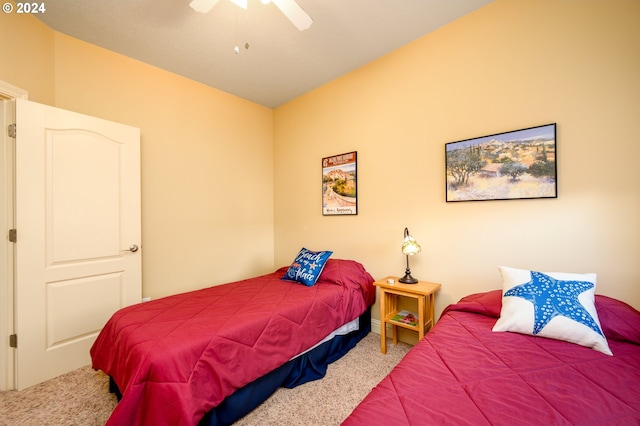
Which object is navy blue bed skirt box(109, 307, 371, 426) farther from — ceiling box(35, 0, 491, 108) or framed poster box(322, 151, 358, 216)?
ceiling box(35, 0, 491, 108)

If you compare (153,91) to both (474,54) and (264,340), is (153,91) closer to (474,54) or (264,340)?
(264,340)

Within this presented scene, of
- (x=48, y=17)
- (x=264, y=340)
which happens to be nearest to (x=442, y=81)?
(x=264, y=340)

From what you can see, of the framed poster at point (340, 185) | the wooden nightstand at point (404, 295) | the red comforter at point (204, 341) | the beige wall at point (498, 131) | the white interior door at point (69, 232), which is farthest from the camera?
the framed poster at point (340, 185)

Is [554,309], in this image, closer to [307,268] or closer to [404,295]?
[404,295]

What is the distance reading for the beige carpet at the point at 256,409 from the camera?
155cm

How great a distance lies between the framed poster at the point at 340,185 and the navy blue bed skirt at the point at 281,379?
1332 millimetres

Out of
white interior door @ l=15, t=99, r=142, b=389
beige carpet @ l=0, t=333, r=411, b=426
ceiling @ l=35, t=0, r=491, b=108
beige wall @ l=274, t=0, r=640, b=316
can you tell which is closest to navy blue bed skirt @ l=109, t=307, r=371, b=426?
beige carpet @ l=0, t=333, r=411, b=426

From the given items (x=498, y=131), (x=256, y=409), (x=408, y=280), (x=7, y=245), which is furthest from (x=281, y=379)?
(x=498, y=131)

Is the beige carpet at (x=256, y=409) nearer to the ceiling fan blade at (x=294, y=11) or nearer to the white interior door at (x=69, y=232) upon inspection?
the white interior door at (x=69, y=232)

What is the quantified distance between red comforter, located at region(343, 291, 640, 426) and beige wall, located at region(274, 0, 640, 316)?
53cm

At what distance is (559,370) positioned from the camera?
1.05 meters

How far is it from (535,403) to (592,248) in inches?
52.9

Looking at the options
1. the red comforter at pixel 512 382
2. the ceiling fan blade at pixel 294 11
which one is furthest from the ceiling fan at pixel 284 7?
the red comforter at pixel 512 382

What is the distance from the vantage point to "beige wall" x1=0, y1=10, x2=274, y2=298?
217 centimetres
